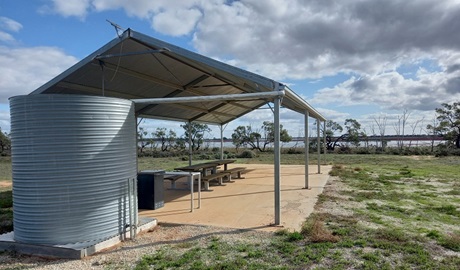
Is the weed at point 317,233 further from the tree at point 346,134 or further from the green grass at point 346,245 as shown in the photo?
the tree at point 346,134

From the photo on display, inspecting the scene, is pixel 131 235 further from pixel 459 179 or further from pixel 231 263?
pixel 459 179

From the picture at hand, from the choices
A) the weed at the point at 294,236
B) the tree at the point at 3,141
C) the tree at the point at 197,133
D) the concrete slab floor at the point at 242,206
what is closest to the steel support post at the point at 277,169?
the concrete slab floor at the point at 242,206

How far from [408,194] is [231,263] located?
245 inches

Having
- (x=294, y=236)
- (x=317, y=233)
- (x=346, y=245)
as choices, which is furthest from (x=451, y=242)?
(x=294, y=236)

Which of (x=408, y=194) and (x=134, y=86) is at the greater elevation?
(x=134, y=86)

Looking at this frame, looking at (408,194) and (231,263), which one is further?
(408,194)

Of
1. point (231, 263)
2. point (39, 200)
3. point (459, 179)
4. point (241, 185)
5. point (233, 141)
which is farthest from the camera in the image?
point (233, 141)

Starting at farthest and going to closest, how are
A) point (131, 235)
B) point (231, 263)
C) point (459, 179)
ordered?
point (459, 179)
point (131, 235)
point (231, 263)

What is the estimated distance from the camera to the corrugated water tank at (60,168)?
13.8ft

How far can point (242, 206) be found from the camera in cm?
683

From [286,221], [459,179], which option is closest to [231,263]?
[286,221]

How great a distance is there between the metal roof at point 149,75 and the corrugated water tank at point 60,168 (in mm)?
2112

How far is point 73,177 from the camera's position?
4.24 m

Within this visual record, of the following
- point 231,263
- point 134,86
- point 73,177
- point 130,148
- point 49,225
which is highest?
point 134,86
